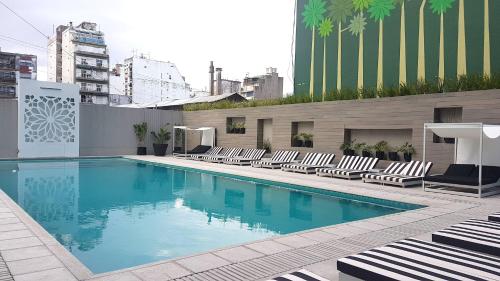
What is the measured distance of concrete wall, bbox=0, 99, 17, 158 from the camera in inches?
669

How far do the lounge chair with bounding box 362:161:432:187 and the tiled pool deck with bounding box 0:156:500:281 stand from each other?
3.10 m

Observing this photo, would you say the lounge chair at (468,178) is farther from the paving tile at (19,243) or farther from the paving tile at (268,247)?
the paving tile at (19,243)

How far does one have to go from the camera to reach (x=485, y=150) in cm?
962

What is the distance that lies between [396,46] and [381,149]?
4.33 metres

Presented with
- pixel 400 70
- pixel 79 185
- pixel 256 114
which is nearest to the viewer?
pixel 79 185

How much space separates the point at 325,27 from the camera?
56.9ft

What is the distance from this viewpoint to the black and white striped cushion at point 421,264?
113 inches

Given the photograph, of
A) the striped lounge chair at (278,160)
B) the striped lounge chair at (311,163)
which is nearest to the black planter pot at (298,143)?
the striped lounge chair at (278,160)

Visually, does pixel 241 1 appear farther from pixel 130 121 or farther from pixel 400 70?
pixel 130 121

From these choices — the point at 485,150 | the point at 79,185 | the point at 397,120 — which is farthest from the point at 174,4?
the point at 485,150

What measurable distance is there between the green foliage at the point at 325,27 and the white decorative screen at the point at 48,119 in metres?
12.1

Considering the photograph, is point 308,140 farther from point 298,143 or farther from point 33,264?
point 33,264

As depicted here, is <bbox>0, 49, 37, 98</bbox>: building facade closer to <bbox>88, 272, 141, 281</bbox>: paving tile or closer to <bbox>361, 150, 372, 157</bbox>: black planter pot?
<bbox>361, 150, 372, 157</bbox>: black planter pot

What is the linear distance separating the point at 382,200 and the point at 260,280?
5630mm
